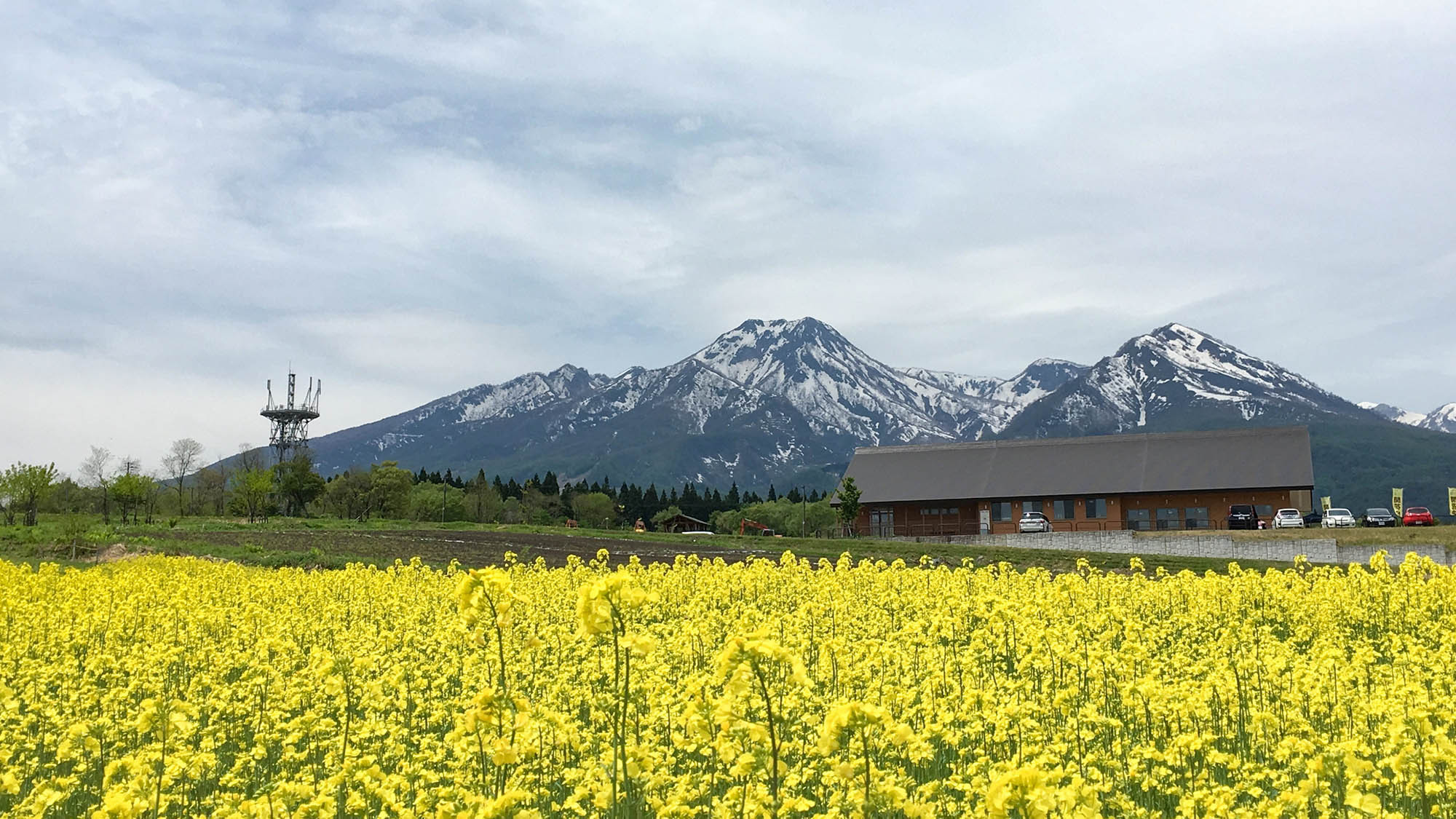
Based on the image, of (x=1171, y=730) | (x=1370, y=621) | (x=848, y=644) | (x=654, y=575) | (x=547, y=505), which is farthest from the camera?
(x=547, y=505)

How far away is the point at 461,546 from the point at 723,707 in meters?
37.3

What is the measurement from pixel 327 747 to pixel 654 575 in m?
12.5

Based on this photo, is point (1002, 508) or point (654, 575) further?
point (1002, 508)

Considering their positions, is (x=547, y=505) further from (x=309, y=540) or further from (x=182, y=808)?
(x=182, y=808)

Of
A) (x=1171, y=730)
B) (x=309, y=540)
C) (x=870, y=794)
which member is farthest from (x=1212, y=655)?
(x=309, y=540)

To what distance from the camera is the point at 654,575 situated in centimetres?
2131

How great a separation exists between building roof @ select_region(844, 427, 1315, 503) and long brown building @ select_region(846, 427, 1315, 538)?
8 cm

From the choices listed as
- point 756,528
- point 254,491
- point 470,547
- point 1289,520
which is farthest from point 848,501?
point 254,491

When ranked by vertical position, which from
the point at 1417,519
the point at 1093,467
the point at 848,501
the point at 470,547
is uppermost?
the point at 1093,467

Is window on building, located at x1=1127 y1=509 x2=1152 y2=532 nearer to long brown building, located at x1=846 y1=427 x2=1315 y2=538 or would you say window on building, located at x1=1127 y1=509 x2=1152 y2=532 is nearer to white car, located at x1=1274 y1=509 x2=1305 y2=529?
long brown building, located at x1=846 y1=427 x2=1315 y2=538

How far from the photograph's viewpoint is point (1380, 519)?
197ft

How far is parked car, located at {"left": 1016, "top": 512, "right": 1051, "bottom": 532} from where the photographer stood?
57.2m

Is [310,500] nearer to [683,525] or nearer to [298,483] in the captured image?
[298,483]

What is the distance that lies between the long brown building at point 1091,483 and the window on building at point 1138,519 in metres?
0.06
